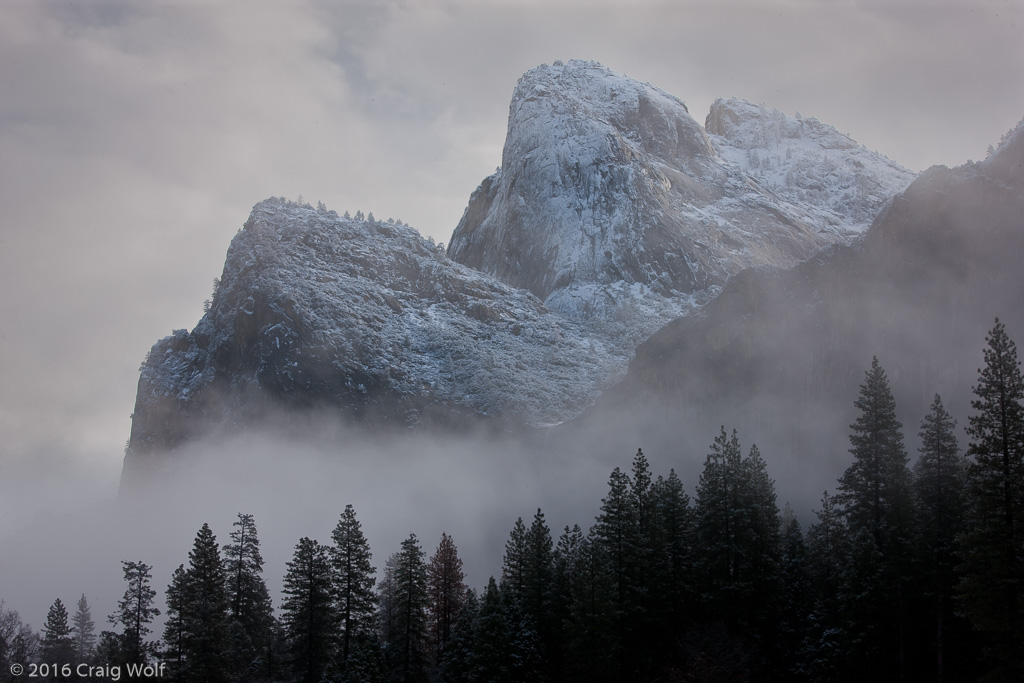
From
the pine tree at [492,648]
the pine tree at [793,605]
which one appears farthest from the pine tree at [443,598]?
the pine tree at [793,605]

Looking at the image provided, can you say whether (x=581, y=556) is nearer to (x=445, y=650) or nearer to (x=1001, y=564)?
(x=445, y=650)

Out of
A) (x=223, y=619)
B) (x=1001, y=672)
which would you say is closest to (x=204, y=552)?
(x=223, y=619)

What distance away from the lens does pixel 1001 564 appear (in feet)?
144

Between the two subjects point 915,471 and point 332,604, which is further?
point 332,604

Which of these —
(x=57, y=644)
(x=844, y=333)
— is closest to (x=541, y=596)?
(x=57, y=644)

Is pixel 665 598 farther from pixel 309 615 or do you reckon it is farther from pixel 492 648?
pixel 309 615

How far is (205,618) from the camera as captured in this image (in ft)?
193

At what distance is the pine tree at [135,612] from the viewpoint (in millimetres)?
58781

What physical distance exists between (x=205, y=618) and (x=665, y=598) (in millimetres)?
30980

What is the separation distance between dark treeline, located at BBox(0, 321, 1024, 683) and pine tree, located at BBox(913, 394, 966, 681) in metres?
0.11

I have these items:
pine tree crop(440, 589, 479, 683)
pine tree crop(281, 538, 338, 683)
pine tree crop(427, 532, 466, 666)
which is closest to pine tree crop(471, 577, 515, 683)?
pine tree crop(440, 589, 479, 683)

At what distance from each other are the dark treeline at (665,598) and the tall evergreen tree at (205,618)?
0.40ft

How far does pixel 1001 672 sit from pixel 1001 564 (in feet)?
17.1

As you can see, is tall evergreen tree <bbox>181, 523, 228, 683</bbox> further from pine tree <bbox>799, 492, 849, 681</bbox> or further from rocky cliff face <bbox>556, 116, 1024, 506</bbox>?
rocky cliff face <bbox>556, 116, 1024, 506</bbox>
